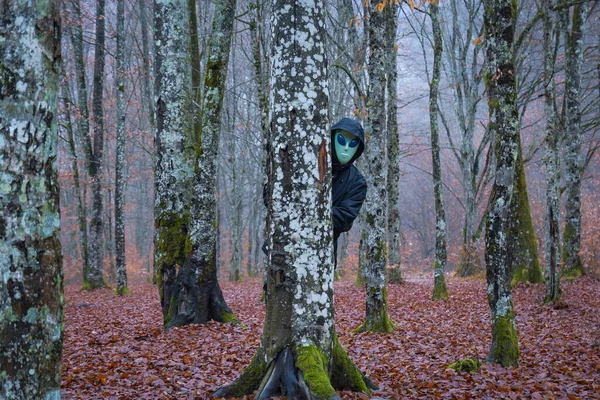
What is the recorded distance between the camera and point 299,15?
14.3ft

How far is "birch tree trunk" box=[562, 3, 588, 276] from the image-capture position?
47.3 ft

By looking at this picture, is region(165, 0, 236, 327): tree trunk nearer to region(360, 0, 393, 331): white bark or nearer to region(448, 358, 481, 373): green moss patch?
region(360, 0, 393, 331): white bark

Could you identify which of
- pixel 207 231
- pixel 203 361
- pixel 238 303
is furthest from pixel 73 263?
pixel 203 361

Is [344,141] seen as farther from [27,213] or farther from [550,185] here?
[550,185]

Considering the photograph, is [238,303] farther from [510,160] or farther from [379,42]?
[510,160]

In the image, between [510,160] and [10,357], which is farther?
[510,160]

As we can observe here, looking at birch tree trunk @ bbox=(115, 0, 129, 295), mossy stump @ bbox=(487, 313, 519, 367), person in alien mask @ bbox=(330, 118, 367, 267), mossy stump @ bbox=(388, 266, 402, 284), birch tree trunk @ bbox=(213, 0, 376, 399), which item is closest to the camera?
birch tree trunk @ bbox=(213, 0, 376, 399)

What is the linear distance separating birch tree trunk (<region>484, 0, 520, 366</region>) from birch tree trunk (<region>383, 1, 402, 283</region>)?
6.85m

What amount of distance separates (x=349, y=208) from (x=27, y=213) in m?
2.94

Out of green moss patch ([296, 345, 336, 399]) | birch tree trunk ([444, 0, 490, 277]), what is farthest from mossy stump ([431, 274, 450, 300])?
green moss patch ([296, 345, 336, 399])

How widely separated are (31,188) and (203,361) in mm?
4141

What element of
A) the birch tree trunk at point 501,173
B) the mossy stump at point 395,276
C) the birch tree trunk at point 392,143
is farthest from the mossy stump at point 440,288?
the birch tree trunk at point 501,173

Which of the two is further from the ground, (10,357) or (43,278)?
(43,278)

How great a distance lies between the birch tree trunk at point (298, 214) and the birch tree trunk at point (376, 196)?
4.30 meters
